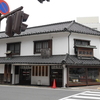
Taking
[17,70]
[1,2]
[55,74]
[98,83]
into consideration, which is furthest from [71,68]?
[1,2]

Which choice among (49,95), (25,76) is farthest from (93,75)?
(49,95)

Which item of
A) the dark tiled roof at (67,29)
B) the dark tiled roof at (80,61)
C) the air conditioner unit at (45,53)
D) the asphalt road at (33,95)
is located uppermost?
the dark tiled roof at (67,29)

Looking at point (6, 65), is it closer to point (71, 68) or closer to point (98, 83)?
point (71, 68)

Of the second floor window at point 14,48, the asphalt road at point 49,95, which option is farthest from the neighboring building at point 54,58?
the asphalt road at point 49,95

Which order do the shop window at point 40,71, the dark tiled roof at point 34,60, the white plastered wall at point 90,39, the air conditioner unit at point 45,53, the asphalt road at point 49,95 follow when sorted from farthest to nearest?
the shop window at point 40,71 < the white plastered wall at point 90,39 < the air conditioner unit at point 45,53 < the dark tiled roof at point 34,60 < the asphalt road at point 49,95

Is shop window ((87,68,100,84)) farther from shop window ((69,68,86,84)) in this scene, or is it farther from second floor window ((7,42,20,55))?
second floor window ((7,42,20,55))

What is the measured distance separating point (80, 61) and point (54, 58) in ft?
8.86

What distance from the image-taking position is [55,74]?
61.6 ft

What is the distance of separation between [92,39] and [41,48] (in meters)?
6.18

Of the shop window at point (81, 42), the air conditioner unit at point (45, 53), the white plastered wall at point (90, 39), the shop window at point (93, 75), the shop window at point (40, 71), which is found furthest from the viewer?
the shop window at point (40, 71)

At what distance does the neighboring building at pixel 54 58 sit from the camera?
17.5 metres

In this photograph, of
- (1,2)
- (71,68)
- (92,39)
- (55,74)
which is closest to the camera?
(1,2)

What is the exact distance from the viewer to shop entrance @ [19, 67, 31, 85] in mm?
20672

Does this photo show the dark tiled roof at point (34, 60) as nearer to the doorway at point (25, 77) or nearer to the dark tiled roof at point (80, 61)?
the dark tiled roof at point (80, 61)
